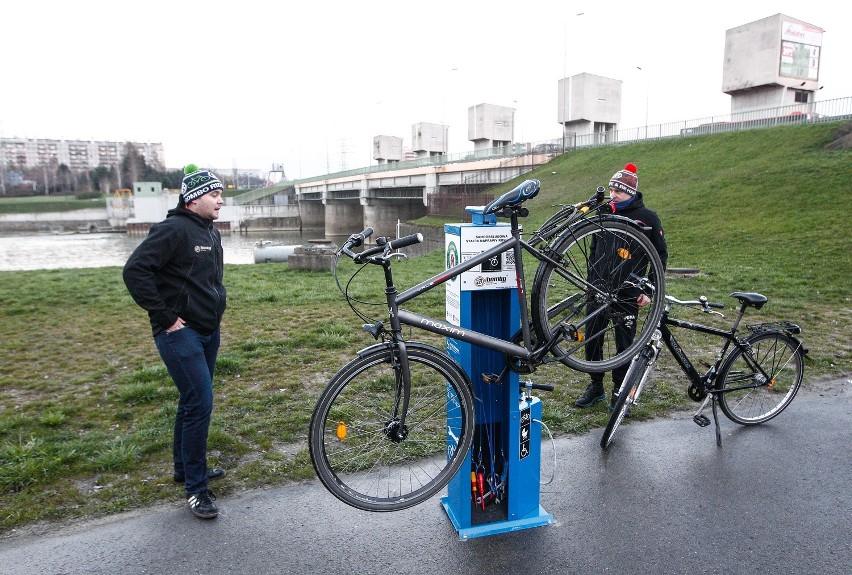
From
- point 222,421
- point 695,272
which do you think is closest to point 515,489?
point 222,421

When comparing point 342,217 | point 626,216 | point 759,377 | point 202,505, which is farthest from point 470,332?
point 342,217

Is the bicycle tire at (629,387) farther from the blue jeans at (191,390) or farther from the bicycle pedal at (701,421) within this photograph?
the blue jeans at (191,390)

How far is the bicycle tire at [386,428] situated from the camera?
9.73 ft

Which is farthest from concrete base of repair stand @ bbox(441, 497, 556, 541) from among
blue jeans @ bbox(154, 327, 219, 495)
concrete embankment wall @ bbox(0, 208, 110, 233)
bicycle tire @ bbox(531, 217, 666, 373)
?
concrete embankment wall @ bbox(0, 208, 110, 233)

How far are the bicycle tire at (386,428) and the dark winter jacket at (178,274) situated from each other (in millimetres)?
1119

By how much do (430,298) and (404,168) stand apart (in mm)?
50738

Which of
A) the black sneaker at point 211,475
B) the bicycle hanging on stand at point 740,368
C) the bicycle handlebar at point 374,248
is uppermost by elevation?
the bicycle handlebar at point 374,248

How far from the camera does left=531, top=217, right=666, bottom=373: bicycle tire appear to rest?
3.26 meters

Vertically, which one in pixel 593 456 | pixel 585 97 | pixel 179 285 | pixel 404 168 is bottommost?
pixel 593 456

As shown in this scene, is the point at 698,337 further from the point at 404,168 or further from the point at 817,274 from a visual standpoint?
the point at 404,168

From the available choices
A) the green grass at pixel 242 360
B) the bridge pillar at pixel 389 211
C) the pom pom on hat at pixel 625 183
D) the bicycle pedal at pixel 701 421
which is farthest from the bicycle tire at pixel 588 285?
the bridge pillar at pixel 389 211

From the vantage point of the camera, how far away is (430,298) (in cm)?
1027

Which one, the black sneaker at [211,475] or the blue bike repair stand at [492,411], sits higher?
the blue bike repair stand at [492,411]

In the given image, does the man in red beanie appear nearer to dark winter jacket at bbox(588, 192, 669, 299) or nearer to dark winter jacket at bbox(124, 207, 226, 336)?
dark winter jacket at bbox(588, 192, 669, 299)
